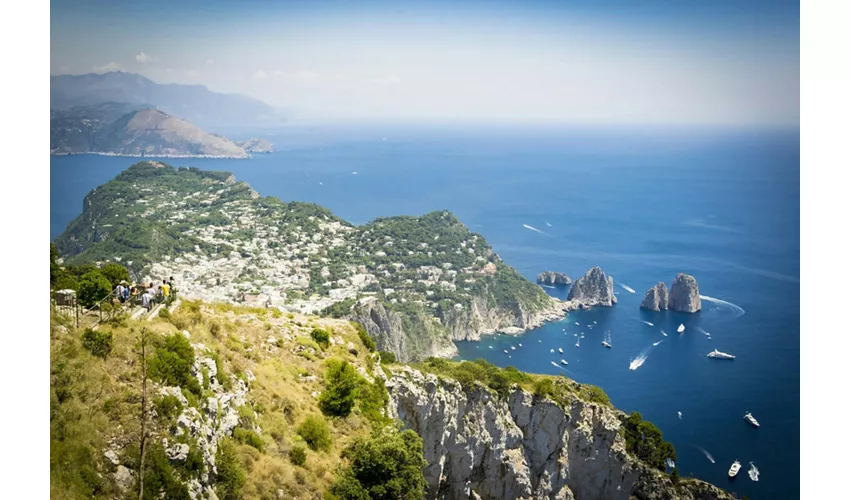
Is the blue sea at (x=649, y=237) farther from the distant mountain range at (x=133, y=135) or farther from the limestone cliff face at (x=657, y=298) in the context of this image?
the distant mountain range at (x=133, y=135)

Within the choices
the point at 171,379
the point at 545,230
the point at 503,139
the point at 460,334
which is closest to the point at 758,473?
the point at 460,334

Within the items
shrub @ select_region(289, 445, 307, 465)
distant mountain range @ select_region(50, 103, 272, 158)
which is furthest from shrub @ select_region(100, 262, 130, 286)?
distant mountain range @ select_region(50, 103, 272, 158)

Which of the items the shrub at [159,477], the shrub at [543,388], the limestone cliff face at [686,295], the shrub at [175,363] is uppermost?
the shrub at [175,363]

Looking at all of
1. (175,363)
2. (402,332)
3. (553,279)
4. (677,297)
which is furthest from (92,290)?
(553,279)

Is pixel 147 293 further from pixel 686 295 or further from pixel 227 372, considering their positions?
pixel 686 295

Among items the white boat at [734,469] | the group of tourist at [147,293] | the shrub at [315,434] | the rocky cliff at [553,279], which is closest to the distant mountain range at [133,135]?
the rocky cliff at [553,279]
